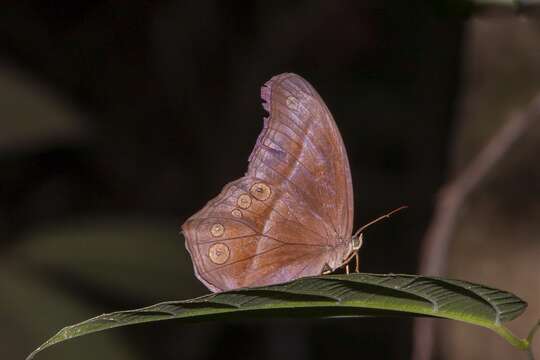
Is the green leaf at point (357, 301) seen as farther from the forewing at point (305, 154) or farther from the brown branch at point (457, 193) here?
the brown branch at point (457, 193)

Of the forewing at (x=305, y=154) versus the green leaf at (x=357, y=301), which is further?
the forewing at (x=305, y=154)

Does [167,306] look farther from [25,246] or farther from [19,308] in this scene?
[25,246]

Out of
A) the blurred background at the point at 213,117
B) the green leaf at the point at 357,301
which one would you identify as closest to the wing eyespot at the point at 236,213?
the green leaf at the point at 357,301

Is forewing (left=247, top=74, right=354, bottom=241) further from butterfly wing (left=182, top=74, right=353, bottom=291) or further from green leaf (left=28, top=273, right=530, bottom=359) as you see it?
green leaf (left=28, top=273, right=530, bottom=359)

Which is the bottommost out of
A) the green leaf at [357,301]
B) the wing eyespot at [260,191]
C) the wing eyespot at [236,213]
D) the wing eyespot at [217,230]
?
the green leaf at [357,301]

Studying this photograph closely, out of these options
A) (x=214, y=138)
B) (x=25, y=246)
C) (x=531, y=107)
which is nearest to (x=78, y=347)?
(x=25, y=246)

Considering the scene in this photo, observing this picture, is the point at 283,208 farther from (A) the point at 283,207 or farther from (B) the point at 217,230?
(B) the point at 217,230
